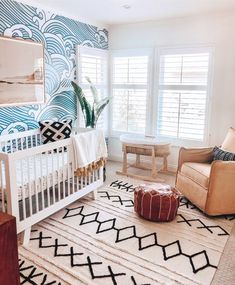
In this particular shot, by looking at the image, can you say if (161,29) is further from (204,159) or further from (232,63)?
(204,159)

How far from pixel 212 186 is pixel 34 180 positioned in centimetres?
177

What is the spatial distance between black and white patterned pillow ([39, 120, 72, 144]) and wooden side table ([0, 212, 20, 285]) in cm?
235

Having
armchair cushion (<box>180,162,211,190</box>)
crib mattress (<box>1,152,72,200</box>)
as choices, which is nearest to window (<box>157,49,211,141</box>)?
armchair cushion (<box>180,162,211,190</box>)

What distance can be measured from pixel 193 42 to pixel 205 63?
0.36m

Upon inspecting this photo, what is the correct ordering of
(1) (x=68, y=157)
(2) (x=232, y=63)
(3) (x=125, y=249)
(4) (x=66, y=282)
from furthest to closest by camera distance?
(2) (x=232, y=63), (1) (x=68, y=157), (3) (x=125, y=249), (4) (x=66, y=282)

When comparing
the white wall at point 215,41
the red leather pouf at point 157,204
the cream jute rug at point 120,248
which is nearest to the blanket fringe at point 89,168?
the cream jute rug at point 120,248

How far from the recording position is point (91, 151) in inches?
119

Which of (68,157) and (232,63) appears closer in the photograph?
(68,157)

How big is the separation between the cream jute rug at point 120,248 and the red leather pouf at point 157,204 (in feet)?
0.25

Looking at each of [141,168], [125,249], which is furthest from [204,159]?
[125,249]

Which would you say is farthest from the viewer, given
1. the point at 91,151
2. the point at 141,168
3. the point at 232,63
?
the point at 141,168

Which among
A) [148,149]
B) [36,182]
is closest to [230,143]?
[148,149]

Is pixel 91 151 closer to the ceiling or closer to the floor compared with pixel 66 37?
closer to the floor

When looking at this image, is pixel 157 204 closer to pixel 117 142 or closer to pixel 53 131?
pixel 53 131
